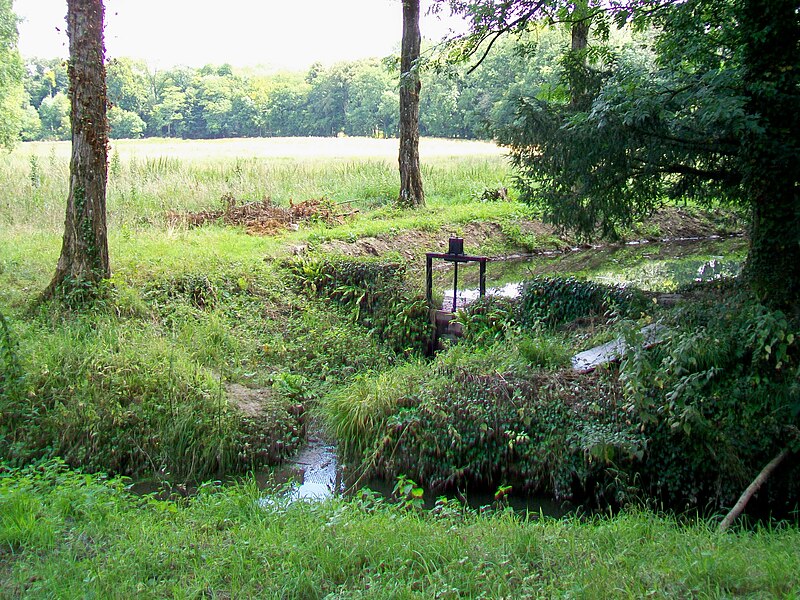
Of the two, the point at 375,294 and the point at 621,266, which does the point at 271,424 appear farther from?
the point at 621,266

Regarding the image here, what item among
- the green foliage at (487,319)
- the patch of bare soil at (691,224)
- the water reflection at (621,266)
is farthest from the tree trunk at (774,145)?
the patch of bare soil at (691,224)

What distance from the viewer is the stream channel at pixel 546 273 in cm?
711

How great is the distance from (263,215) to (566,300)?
323 inches

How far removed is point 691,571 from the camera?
4.08m

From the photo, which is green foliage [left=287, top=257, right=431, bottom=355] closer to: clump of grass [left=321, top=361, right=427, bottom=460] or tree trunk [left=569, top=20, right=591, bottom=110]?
clump of grass [left=321, top=361, right=427, bottom=460]

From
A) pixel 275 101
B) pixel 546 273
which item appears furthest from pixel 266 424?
pixel 275 101

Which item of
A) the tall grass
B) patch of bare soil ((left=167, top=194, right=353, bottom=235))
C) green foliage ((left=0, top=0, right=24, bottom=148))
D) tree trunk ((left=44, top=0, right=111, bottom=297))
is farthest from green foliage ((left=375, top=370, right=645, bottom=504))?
green foliage ((left=0, top=0, right=24, bottom=148))

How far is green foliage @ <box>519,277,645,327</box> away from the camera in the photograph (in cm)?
954

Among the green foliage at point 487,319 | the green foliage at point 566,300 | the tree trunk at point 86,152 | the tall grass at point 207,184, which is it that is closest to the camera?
the green foliage at point 566,300

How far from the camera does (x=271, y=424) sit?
818 centimetres

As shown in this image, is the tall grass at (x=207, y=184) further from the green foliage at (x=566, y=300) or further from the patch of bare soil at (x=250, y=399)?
the patch of bare soil at (x=250, y=399)

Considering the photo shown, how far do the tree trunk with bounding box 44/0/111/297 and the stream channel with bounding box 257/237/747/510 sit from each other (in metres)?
4.44

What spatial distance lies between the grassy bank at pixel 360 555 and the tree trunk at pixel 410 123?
13.3m

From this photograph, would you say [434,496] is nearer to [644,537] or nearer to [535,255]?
[644,537]
